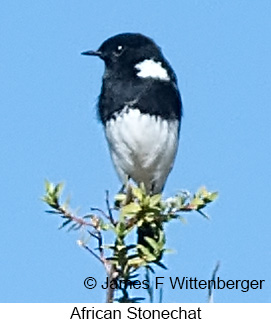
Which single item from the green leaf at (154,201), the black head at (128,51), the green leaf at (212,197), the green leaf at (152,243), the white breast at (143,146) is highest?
the black head at (128,51)

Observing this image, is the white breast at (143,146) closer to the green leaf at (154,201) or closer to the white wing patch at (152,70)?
the white wing patch at (152,70)

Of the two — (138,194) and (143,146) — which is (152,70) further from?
(138,194)

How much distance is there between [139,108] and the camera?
18.7 ft

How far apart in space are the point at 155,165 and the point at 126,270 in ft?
9.59

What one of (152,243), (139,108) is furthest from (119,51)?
(152,243)

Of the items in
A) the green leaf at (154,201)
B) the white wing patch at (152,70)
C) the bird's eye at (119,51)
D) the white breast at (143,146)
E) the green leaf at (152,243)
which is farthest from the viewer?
the bird's eye at (119,51)

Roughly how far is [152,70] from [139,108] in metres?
0.33

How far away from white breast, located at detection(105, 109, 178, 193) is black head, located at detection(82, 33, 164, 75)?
495 mm

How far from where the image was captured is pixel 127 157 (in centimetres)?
602

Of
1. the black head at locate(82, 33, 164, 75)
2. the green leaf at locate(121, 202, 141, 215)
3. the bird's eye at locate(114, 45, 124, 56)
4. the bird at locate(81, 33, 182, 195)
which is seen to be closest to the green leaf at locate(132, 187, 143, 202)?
the green leaf at locate(121, 202, 141, 215)

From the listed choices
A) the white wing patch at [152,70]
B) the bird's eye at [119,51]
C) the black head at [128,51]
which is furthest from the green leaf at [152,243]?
the bird's eye at [119,51]

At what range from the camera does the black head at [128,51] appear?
20.0 ft

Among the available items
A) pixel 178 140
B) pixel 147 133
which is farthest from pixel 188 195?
pixel 178 140

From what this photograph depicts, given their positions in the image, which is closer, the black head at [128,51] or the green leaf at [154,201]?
the green leaf at [154,201]
